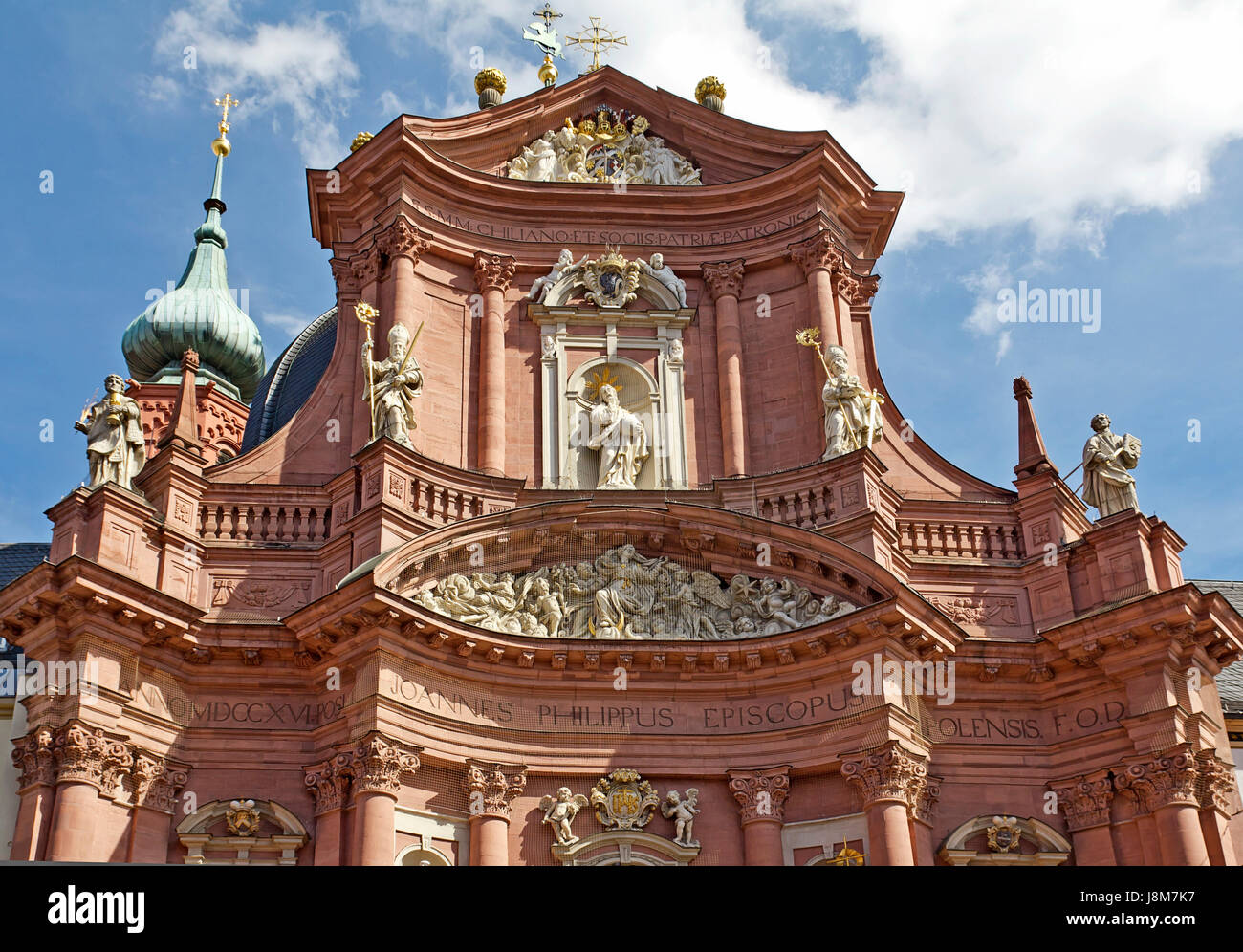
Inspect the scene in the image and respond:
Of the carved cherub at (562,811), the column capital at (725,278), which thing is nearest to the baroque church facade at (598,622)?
the carved cherub at (562,811)

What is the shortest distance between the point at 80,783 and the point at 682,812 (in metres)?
7.09

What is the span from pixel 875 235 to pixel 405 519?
10.1m

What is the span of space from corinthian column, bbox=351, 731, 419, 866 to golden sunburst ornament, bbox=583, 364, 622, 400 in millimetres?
6834

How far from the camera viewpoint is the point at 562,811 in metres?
18.0

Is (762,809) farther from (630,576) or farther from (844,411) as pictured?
(844,411)

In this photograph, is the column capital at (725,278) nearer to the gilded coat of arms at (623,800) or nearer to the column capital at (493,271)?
the column capital at (493,271)

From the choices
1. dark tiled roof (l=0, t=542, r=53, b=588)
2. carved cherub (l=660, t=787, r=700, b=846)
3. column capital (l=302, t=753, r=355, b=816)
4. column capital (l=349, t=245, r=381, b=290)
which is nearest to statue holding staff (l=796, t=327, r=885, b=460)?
carved cherub (l=660, t=787, r=700, b=846)

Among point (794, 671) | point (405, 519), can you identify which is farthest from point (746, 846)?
point (405, 519)

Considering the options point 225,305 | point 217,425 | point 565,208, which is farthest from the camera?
point 225,305

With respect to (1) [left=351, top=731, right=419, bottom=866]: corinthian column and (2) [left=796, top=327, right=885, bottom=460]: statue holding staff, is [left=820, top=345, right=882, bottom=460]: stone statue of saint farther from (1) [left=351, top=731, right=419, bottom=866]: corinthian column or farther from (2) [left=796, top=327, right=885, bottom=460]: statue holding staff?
(1) [left=351, top=731, right=419, bottom=866]: corinthian column

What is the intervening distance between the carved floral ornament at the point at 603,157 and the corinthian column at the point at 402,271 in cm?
238

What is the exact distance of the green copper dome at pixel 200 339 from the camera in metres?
36.1

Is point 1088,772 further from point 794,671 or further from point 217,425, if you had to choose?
point 217,425

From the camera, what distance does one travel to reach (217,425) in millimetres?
34156
